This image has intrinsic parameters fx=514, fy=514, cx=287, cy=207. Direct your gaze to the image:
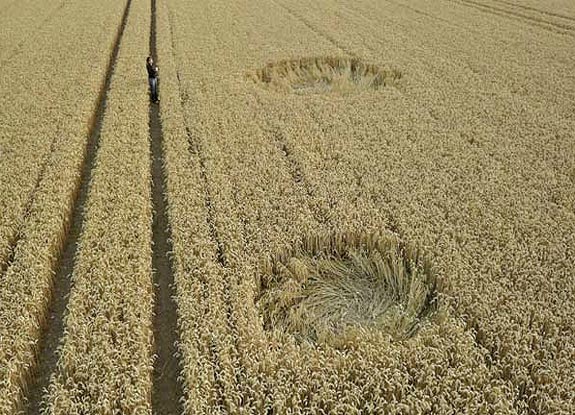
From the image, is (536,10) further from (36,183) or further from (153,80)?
(36,183)

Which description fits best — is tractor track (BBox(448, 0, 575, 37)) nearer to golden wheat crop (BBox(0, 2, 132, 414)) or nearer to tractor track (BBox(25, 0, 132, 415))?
golden wheat crop (BBox(0, 2, 132, 414))

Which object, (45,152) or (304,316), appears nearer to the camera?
(304,316)

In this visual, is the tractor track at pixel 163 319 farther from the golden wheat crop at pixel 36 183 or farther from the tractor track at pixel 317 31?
the tractor track at pixel 317 31

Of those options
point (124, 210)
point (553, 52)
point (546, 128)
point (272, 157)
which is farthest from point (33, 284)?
point (553, 52)

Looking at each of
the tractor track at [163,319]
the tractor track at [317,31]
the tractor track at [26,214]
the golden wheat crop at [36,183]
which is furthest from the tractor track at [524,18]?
the tractor track at [26,214]

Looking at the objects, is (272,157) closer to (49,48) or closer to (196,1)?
(49,48)

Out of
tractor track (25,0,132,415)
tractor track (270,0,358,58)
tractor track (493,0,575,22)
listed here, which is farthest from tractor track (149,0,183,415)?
tractor track (493,0,575,22)

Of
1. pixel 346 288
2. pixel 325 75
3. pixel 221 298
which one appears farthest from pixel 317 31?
pixel 221 298
